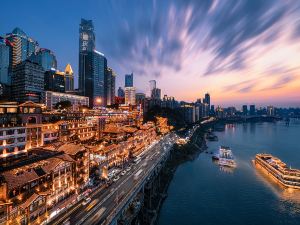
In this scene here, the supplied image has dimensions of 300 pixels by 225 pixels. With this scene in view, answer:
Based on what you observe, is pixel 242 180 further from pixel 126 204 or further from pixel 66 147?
pixel 66 147

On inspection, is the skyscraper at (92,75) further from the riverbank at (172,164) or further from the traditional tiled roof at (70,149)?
the traditional tiled roof at (70,149)

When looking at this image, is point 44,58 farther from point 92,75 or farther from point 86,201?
point 86,201

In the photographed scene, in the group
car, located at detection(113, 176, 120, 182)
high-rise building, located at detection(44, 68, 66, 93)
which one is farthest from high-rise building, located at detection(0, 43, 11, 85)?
car, located at detection(113, 176, 120, 182)

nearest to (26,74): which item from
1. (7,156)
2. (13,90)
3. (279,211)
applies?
(13,90)

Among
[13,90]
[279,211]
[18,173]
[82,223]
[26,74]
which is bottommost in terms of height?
[279,211]

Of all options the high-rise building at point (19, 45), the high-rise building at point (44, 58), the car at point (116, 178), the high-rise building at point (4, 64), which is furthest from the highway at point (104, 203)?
the high-rise building at point (44, 58)

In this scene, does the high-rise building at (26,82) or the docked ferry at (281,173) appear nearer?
the docked ferry at (281,173)

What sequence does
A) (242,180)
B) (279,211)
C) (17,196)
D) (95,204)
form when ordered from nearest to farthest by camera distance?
(17,196) < (95,204) < (279,211) < (242,180)
